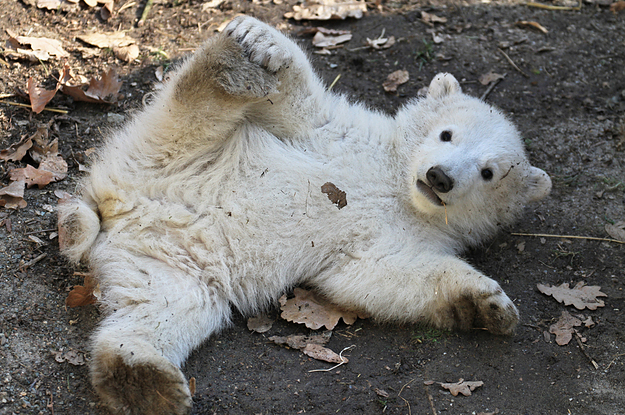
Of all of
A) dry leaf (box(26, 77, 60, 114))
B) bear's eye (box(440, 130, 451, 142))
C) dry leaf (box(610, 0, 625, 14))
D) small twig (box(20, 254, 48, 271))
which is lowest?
small twig (box(20, 254, 48, 271))

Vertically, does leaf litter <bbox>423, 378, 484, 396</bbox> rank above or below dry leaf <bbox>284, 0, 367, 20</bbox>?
below

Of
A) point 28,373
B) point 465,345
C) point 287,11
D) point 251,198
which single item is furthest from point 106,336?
point 287,11

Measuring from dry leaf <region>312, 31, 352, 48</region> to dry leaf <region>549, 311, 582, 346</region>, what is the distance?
12.3 feet

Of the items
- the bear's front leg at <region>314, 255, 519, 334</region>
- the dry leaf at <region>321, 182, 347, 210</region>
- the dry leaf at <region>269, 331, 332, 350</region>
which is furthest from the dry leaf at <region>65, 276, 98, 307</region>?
the dry leaf at <region>321, 182, 347, 210</region>

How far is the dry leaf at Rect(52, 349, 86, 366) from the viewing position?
3.28 metres

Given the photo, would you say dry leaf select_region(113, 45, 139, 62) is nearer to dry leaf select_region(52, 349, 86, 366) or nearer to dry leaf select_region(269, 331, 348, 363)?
dry leaf select_region(52, 349, 86, 366)

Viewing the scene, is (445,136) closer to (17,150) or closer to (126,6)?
(17,150)

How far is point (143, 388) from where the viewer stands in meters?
2.97

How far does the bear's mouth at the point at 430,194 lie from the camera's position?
393 cm

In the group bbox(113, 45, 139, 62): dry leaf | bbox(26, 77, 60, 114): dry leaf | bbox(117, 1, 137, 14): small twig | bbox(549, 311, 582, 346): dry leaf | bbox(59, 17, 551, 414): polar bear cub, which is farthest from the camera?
bbox(117, 1, 137, 14): small twig

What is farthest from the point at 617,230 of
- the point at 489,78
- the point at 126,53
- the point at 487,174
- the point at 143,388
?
the point at 126,53

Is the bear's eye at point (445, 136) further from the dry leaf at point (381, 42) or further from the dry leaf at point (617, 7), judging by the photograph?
the dry leaf at point (617, 7)

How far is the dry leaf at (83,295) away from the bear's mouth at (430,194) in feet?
7.63

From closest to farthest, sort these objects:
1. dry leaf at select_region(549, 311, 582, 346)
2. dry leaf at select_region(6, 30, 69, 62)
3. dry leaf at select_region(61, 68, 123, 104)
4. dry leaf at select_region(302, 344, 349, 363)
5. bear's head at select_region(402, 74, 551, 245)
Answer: dry leaf at select_region(302, 344, 349, 363)
dry leaf at select_region(549, 311, 582, 346)
bear's head at select_region(402, 74, 551, 245)
dry leaf at select_region(61, 68, 123, 104)
dry leaf at select_region(6, 30, 69, 62)
